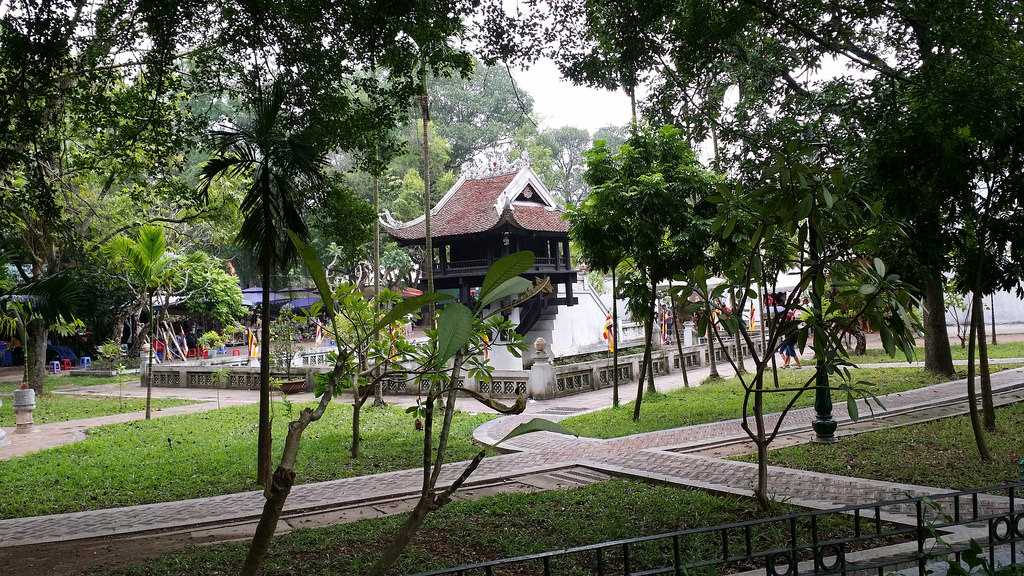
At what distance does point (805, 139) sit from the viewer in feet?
39.4

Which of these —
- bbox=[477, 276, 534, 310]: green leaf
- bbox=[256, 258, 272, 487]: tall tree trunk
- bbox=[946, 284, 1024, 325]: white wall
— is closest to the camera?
bbox=[477, 276, 534, 310]: green leaf

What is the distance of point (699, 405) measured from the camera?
556 inches

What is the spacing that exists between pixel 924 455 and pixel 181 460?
973cm

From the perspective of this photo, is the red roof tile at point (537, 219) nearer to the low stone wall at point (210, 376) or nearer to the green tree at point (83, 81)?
the low stone wall at point (210, 376)

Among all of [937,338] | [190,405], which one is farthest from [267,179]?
[937,338]

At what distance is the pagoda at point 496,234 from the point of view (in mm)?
29203

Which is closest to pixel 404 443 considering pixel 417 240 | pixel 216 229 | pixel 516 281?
pixel 516 281

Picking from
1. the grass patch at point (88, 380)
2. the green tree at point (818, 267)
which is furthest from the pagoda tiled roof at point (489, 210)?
the green tree at point (818, 267)

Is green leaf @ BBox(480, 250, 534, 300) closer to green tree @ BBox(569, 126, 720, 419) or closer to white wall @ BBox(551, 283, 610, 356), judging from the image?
green tree @ BBox(569, 126, 720, 419)

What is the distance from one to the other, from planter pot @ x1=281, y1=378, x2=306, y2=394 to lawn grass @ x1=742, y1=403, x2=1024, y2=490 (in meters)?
13.0

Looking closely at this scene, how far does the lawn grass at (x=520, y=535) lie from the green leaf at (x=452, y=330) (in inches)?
130

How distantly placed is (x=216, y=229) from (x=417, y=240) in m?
9.56

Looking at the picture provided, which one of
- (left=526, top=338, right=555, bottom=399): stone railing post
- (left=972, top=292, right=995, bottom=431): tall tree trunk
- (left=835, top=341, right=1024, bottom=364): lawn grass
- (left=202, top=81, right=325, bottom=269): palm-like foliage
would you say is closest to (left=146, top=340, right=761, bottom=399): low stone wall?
(left=526, top=338, right=555, bottom=399): stone railing post

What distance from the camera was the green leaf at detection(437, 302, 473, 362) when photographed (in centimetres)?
225
